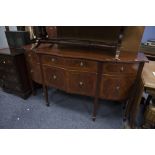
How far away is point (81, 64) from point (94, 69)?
Answer: 15cm

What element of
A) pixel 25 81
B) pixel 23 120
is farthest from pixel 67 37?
pixel 23 120

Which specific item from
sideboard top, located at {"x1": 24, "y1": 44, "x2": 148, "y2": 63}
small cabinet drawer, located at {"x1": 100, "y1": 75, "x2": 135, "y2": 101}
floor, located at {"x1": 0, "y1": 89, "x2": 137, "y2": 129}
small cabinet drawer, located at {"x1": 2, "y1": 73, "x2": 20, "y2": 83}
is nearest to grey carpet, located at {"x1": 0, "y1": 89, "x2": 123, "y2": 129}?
floor, located at {"x1": 0, "y1": 89, "x2": 137, "y2": 129}

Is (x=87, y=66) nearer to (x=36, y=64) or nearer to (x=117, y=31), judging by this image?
(x=117, y=31)

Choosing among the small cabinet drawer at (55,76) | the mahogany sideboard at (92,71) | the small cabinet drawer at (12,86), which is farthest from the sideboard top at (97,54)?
the small cabinet drawer at (12,86)

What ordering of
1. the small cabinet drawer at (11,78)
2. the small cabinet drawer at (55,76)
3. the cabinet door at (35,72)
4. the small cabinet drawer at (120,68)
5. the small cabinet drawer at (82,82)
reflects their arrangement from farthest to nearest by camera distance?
the small cabinet drawer at (11,78) < the cabinet door at (35,72) < the small cabinet drawer at (55,76) < the small cabinet drawer at (82,82) < the small cabinet drawer at (120,68)

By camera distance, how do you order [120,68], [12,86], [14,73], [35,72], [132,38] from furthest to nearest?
[12,86]
[14,73]
[35,72]
[132,38]
[120,68]

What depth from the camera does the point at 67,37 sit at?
5.64 ft

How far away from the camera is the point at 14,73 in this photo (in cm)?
191

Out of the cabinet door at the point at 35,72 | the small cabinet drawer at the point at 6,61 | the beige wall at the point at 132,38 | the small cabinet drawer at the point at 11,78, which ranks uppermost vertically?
the beige wall at the point at 132,38

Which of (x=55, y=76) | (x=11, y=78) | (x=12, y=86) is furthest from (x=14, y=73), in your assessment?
(x=55, y=76)

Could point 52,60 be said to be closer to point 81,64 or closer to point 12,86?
point 81,64

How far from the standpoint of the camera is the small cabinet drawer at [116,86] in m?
1.39

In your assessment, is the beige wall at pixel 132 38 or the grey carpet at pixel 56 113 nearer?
the beige wall at pixel 132 38

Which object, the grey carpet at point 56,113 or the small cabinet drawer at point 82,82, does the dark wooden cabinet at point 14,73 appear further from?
the small cabinet drawer at point 82,82
